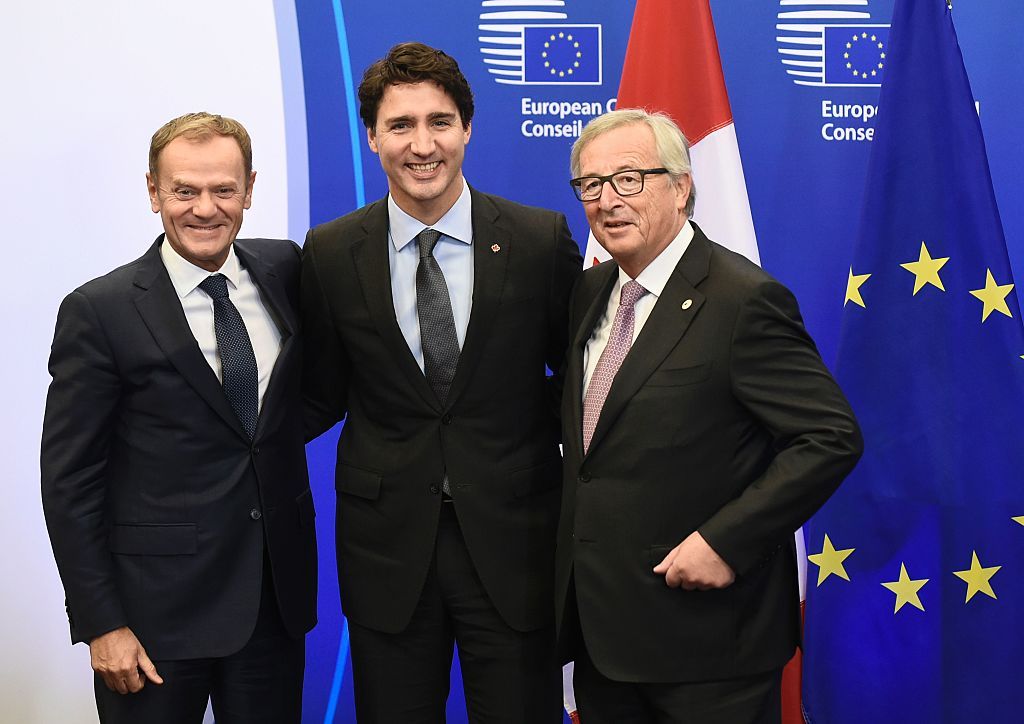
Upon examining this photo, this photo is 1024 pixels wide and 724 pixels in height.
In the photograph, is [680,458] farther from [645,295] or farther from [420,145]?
[420,145]

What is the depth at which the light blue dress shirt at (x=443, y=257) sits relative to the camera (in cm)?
220

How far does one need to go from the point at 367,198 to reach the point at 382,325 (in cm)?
134

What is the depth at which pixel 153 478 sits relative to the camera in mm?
2033

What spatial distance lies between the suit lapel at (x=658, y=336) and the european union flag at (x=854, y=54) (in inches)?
68.6

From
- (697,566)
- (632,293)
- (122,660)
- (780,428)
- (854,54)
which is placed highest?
(854,54)

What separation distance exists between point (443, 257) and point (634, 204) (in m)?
0.46

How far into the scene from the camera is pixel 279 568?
2129 mm

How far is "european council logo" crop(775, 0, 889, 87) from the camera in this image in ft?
11.0

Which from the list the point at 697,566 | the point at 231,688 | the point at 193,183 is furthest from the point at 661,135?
the point at 231,688

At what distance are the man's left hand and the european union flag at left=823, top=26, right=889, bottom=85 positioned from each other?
2.06 metres

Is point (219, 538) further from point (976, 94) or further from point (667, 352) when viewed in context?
point (976, 94)

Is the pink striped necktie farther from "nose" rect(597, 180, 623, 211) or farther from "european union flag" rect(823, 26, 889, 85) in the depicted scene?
"european union flag" rect(823, 26, 889, 85)

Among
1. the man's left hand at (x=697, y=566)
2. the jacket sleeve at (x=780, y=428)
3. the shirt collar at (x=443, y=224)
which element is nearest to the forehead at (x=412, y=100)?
the shirt collar at (x=443, y=224)

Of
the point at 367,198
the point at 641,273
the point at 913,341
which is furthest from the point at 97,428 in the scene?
the point at 913,341
